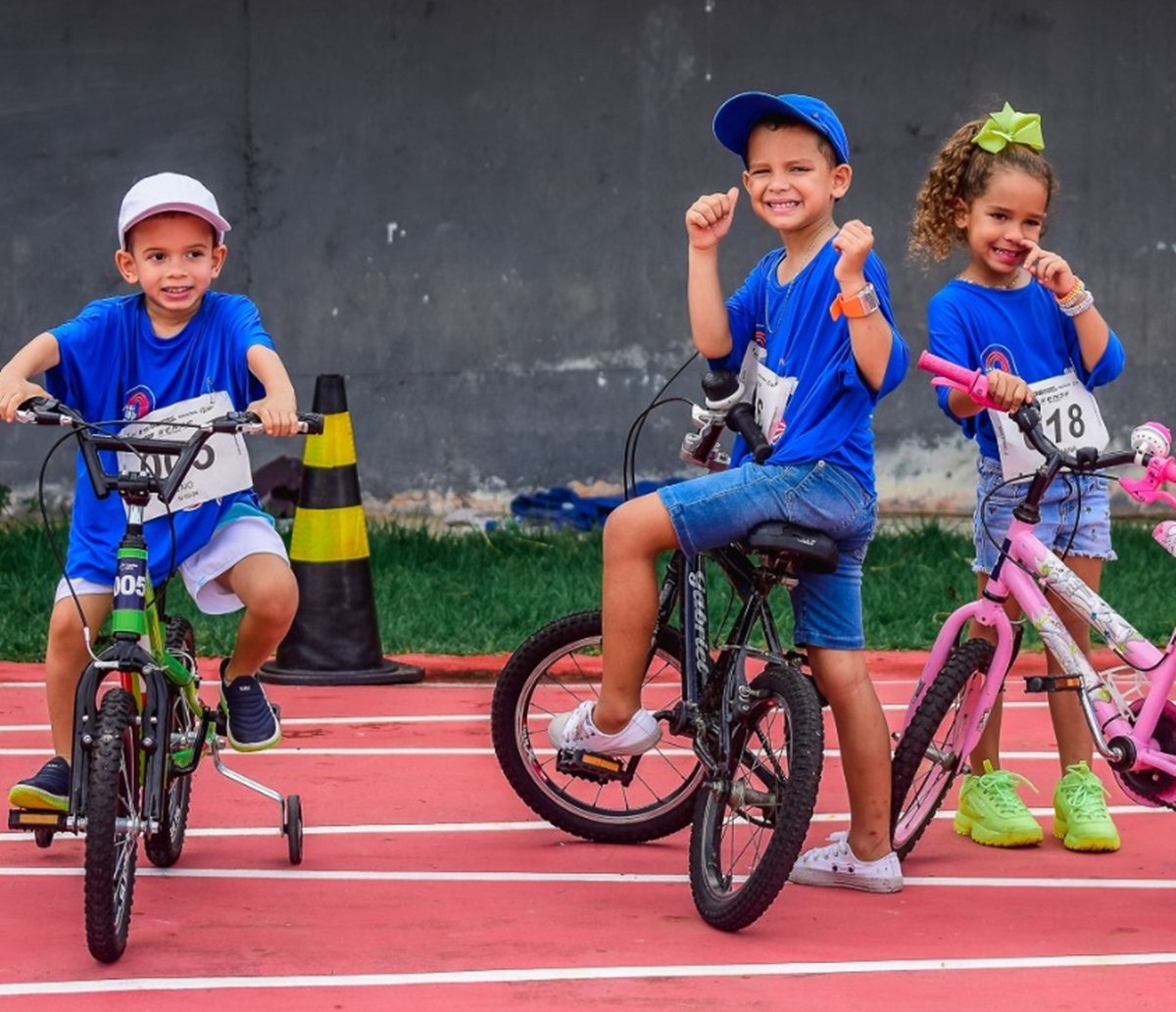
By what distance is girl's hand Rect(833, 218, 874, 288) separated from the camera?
545 cm

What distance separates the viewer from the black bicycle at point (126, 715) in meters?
5.12

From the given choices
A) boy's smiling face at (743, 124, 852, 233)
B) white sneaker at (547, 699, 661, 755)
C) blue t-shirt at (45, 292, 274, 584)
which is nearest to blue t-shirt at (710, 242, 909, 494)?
boy's smiling face at (743, 124, 852, 233)

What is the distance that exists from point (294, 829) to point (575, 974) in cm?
127

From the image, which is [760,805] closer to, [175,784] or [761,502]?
[761,502]

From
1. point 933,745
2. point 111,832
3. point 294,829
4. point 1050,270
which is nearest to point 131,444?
point 111,832

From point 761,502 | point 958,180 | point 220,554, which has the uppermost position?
point 958,180

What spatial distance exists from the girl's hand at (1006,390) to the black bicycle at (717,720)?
60cm

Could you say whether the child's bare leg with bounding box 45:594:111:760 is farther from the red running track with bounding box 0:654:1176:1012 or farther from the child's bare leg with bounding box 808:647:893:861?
the child's bare leg with bounding box 808:647:893:861

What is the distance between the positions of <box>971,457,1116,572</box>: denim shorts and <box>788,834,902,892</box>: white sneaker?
95 centimetres

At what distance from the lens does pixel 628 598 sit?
19.2 feet

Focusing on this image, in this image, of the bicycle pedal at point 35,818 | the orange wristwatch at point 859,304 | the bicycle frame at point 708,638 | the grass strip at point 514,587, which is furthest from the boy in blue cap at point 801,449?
the grass strip at point 514,587

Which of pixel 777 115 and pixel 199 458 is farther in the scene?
pixel 199 458

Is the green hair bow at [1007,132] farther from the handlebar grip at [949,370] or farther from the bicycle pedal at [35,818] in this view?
the bicycle pedal at [35,818]

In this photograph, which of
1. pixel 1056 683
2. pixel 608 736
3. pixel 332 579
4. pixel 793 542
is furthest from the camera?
pixel 332 579
